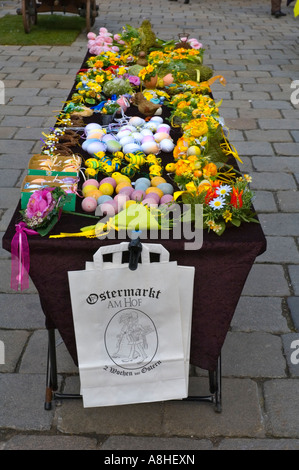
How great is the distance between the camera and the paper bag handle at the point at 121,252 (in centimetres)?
174

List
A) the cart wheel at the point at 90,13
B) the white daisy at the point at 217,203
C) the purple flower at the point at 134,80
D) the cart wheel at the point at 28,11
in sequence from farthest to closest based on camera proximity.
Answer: the cart wheel at the point at 28,11 → the cart wheel at the point at 90,13 → the purple flower at the point at 134,80 → the white daisy at the point at 217,203

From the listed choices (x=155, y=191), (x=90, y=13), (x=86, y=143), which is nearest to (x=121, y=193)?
(x=155, y=191)

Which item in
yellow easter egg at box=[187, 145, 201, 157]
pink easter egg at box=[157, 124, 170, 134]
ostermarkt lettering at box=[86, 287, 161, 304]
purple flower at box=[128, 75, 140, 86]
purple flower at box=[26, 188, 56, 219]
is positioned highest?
purple flower at box=[26, 188, 56, 219]

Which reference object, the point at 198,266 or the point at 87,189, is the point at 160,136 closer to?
the point at 87,189

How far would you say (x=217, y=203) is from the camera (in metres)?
1.86

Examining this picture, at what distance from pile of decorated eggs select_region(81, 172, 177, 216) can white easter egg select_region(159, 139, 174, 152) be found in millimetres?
327

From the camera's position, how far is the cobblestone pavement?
2105 millimetres

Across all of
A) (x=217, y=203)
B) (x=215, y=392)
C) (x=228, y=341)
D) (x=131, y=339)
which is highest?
(x=217, y=203)

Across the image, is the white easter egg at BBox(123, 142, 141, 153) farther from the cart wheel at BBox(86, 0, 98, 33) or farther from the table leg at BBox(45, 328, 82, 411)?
the cart wheel at BBox(86, 0, 98, 33)

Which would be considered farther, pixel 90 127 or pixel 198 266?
pixel 90 127

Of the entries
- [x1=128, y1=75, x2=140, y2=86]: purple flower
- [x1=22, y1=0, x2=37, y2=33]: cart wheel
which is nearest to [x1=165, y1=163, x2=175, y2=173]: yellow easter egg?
[x1=128, y1=75, x2=140, y2=86]: purple flower

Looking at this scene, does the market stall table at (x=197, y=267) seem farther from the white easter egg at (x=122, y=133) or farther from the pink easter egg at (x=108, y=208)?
the white easter egg at (x=122, y=133)

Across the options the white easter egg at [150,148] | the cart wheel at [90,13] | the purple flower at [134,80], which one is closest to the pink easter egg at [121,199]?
the white easter egg at [150,148]

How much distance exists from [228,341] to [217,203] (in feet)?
3.13
